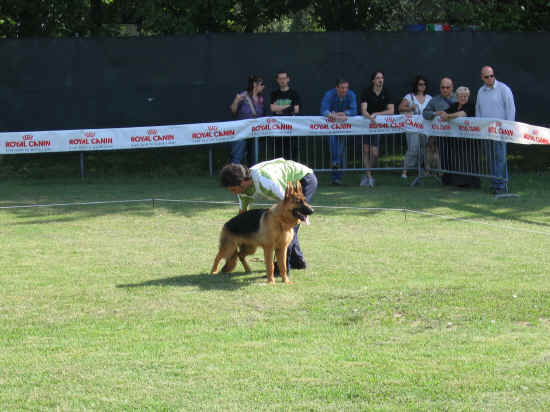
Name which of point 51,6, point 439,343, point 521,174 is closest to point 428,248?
point 439,343

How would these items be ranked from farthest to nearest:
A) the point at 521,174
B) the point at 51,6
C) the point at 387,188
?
the point at 51,6
the point at 521,174
the point at 387,188

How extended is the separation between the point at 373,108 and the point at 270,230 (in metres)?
9.66

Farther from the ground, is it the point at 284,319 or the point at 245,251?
the point at 245,251

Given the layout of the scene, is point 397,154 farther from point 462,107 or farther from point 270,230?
point 270,230

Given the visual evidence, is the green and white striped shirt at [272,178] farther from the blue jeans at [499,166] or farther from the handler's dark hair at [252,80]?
the handler's dark hair at [252,80]

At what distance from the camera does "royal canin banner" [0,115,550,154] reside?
17.2 m

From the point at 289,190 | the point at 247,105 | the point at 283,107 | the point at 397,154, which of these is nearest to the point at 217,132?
the point at 247,105

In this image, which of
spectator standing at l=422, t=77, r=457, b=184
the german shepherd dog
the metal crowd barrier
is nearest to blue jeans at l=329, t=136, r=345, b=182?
the metal crowd barrier

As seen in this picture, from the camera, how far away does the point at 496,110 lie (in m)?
15.6

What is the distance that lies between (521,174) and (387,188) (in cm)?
383

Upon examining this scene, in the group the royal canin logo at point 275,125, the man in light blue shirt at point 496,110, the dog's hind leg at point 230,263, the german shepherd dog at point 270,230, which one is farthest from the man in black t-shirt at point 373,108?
the german shepherd dog at point 270,230

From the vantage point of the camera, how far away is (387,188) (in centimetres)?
1680

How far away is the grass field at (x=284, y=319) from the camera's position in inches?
217

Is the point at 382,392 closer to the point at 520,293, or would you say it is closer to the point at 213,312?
the point at 213,312
